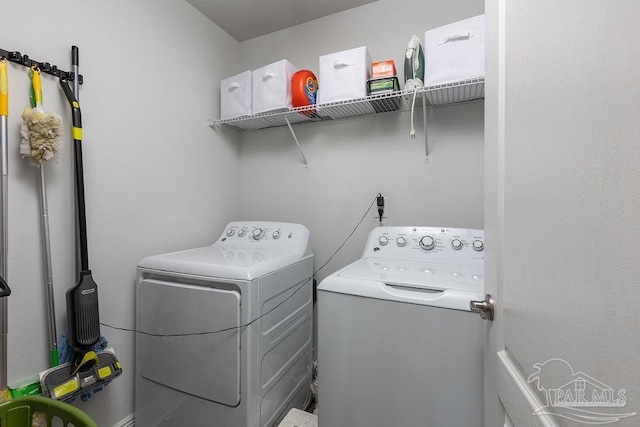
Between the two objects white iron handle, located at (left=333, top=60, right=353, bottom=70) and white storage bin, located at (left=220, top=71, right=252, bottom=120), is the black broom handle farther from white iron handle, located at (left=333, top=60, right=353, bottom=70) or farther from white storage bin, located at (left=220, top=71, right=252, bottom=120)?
white iron handle, located at (left=333, top=60, right=353, bottom=70)

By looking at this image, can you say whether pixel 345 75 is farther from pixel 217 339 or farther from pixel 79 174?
pixel 217 339

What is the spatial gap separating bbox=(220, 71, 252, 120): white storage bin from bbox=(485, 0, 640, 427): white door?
5.49ft

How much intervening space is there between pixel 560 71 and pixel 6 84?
68.3 inches

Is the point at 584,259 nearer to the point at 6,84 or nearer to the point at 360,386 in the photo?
the point at 360,386

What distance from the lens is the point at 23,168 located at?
1.19 meters

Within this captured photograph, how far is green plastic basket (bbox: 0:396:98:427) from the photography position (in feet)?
2.94

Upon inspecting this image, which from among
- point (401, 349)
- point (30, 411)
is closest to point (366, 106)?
point (401, 349)

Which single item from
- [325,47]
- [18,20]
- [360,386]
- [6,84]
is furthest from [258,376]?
[325,47]

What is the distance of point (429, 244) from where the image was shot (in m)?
1.51

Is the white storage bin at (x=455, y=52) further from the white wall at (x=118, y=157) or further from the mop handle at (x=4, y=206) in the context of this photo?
the mop handle at (x=4, y=206)

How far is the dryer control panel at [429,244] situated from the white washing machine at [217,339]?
0.53 metres

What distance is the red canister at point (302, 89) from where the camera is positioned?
183 centimetres

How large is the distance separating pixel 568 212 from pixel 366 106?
1559 mm

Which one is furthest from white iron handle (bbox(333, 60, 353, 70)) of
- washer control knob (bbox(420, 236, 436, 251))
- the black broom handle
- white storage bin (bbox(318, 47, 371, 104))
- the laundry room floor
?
the laundry room floor
